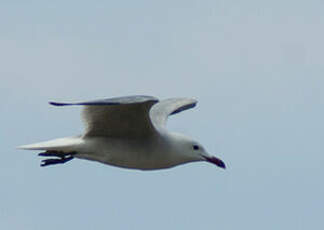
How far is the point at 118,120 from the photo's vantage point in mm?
18094

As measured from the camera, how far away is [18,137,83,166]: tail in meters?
18.0

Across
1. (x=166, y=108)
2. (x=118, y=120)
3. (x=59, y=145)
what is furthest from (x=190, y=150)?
(x=166, y=108)

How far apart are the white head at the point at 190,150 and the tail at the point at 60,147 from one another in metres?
1.44

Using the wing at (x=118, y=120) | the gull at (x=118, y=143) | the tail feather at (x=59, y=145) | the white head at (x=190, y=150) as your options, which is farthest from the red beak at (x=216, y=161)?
the tail feather at (x=59, y=145)

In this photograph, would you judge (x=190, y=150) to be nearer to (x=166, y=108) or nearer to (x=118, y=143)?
(x=118, y=143)

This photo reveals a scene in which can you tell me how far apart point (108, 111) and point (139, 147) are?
2.37 ft

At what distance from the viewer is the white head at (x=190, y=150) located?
60.9ft

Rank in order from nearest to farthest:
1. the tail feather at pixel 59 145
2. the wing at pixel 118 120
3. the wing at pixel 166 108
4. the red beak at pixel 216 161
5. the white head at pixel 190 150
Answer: the wing at pixel 118 120
the tail feather at pixel 59 145
the white head at pixel 190 150
the red beak at pixel 216 161
the wing at pixel 166 108

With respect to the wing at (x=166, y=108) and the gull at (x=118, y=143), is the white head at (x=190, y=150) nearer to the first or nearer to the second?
the gull at (x=118, y=143)

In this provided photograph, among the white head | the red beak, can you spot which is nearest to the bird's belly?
the white head

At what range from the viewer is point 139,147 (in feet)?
59.7

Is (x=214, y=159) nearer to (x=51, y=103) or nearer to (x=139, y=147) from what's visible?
(x=139, y=147)

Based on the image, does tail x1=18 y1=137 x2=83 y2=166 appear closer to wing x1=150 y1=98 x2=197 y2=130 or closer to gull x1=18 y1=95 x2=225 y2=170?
gull x1=18 y1=95 x2=225 y2=170

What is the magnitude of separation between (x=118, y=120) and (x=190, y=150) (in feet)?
4.42
